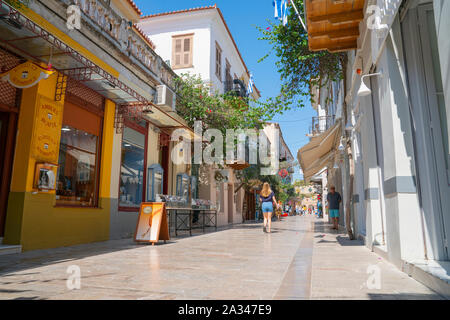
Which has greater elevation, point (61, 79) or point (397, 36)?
point (61, 79)

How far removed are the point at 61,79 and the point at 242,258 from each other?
5.77 meters

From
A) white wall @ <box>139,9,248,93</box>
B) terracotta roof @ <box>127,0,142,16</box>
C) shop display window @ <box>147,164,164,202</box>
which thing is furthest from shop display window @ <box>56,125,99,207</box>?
white wall @ <box>139,9,248,93</box>

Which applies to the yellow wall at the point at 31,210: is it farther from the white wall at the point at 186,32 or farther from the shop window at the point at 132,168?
the white wall at the point at 186,32

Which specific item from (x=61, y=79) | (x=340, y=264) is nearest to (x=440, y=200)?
(x=340, y=264)

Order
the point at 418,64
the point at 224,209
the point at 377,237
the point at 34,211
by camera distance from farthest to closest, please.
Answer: the point at 224,209 → the point at 34,211 → the point at 377,237 → the point at 418,64

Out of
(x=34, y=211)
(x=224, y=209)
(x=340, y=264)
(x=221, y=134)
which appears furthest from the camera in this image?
(x=224, y=209)

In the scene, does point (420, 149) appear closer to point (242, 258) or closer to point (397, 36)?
point (397, 36)

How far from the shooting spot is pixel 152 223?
780 cm

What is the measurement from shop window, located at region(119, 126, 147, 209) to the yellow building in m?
0.03

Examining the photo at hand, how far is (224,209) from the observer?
19.6 meters

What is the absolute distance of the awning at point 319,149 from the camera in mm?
11288

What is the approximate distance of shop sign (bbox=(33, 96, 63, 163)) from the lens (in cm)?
677

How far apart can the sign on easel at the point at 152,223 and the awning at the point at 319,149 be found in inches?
246
